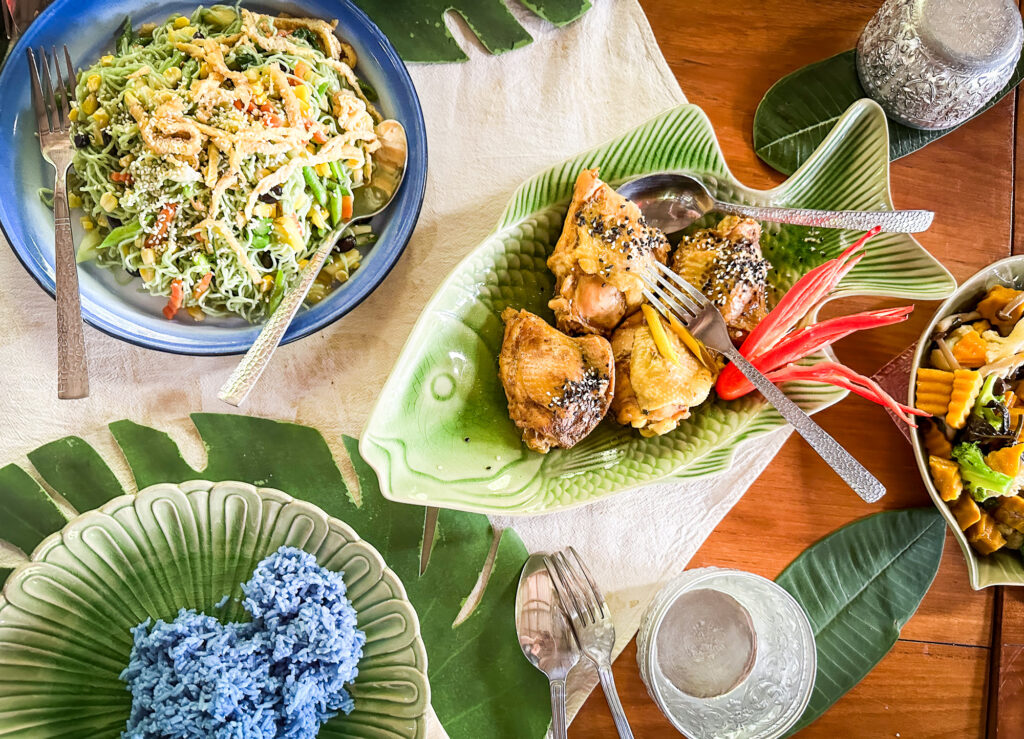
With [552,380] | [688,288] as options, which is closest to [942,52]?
[688,288]

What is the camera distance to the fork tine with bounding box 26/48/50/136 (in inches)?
67.7

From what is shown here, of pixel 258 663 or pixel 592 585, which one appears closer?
pixel 258 663

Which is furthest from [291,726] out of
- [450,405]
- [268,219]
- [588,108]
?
[588,108]

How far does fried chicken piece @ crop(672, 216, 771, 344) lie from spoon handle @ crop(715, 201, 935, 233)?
5 cm

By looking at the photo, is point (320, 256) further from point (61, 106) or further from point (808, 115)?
point (808, 115)

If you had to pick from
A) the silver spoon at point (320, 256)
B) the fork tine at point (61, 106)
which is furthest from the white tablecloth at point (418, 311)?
the fork tine at point (61, 106)

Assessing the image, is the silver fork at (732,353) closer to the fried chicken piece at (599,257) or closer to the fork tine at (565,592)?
the fried chicken piece at (599,257)

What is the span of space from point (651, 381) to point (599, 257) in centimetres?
32

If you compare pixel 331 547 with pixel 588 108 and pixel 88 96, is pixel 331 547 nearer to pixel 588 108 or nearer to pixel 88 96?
pixel 88 96

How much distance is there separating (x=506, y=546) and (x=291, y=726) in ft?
2.21

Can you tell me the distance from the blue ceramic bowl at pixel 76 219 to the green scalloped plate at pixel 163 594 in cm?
37

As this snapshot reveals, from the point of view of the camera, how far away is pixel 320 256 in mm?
1811

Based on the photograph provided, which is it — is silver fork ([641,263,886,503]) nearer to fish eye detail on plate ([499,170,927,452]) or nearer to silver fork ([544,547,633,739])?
fish eye detail on plate ([499,170,927,452])

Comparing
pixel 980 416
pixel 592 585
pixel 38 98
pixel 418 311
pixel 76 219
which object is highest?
pixel 38 98
